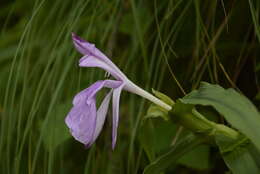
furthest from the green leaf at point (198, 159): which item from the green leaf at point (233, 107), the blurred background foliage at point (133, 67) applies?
the green leaf at point (233, 107)

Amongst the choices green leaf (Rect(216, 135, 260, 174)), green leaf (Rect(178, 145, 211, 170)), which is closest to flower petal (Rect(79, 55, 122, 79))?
green leaf (Rect(216, 135, 260, 174))

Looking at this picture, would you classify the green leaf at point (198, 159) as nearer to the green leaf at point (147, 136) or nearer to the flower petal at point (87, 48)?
the green leaf at point (147, 136)

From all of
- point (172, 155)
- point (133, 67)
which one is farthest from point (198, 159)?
point (172, 155)

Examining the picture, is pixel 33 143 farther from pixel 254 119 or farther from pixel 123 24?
pixel 254 119

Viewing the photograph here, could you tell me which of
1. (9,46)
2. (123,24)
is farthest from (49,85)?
(9,46)

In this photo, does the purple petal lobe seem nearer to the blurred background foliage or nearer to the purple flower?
the purple flower
